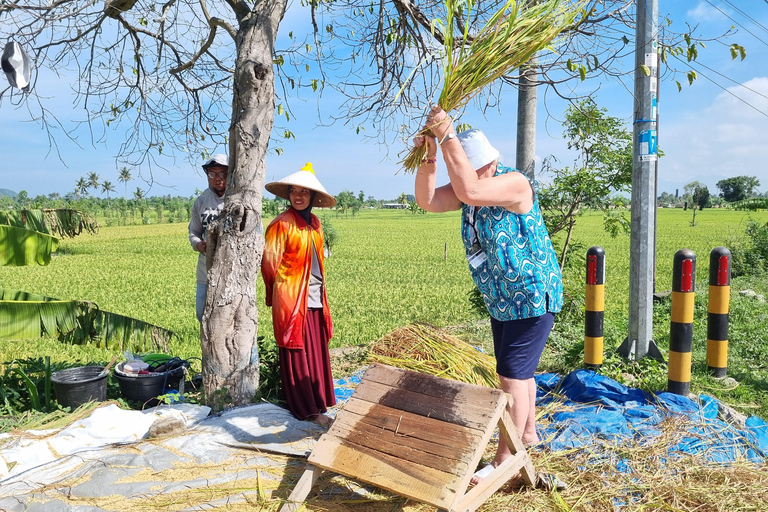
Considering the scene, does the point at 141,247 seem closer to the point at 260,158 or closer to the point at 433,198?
the point at 260,158

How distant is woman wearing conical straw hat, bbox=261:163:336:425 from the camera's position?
3910 mm

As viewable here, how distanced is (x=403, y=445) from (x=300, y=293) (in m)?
1.51

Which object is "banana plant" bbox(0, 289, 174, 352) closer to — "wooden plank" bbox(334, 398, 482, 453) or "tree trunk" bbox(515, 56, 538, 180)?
"wooden plank" bbox(334, 398, 482, 453)

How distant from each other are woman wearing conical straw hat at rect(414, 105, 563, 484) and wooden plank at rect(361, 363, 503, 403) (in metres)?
0.29

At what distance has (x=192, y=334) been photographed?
7.65 meters

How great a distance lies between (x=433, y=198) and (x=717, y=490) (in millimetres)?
2214

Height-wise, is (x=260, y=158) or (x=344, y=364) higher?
(x=260, y=158)

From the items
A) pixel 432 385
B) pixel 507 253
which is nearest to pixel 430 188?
pixel 507 253

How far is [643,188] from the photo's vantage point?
16.1 ft

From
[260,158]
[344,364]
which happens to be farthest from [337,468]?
[344,364]

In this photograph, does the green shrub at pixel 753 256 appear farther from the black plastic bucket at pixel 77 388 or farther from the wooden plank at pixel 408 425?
the black plastic bucket at pixel 77 388

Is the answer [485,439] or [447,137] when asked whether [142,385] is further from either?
[447,137]

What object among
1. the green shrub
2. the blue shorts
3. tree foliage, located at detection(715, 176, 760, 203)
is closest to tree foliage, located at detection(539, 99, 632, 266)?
the blue shorts

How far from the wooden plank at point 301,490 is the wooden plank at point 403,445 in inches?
8.3
